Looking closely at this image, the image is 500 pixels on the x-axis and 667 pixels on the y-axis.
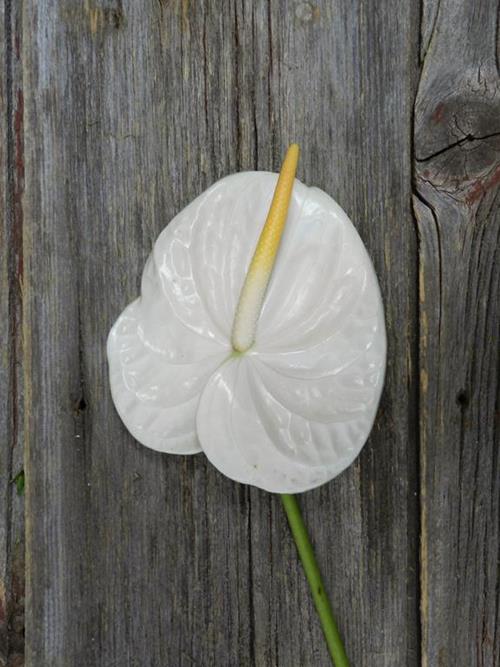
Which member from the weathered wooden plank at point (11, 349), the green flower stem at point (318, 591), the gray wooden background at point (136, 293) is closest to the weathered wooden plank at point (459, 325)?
the gray wooden background at point (136, 293)

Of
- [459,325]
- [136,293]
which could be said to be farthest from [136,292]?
[459,325]

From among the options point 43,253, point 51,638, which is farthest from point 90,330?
point 51,638

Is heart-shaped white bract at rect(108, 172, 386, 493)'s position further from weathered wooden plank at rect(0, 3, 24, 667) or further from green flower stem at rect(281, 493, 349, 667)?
weathered wooden plank at rect(0, 3, 24, 667)

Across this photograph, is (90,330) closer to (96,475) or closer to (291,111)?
(96,475)

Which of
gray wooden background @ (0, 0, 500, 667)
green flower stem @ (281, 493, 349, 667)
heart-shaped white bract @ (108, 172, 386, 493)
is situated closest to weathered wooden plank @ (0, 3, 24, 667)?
gray wooden background @ (0, 0, 500, 667)

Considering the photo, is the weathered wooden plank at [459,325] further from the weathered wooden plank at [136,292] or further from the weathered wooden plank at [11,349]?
the weathered wooden plank at [11,349]

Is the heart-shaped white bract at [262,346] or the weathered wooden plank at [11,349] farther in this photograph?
the weathered wooden plank at [11,349]

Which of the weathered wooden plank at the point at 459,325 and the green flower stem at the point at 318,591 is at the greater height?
the weathered wooden plank at the point at 459,325
